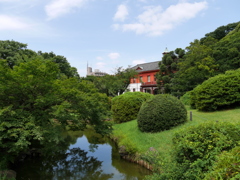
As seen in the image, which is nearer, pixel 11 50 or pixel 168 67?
pixel 11 50

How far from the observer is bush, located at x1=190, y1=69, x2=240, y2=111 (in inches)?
401

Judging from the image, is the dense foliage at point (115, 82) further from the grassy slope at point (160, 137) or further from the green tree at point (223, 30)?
the grassy slope at point (160, 137)

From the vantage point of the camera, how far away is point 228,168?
219cm

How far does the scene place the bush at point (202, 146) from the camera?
3359 mm

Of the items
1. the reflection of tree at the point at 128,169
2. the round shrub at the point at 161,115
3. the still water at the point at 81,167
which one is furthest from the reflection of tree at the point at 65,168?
the round shrub at the point at 161,115

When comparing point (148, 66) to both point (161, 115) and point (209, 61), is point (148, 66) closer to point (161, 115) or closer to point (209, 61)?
point (209, 61)

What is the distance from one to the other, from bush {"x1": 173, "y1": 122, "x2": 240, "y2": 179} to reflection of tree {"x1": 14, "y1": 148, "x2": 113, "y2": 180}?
413cm

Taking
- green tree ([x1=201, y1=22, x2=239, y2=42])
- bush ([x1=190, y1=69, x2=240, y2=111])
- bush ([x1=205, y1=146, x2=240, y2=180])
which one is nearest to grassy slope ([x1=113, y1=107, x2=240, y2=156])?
bush ([x1=190, y1=69, x2=240, y2=111])

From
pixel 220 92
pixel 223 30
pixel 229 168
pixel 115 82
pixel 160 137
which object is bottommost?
pixel 160 137

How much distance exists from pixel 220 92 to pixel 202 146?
26.3ft

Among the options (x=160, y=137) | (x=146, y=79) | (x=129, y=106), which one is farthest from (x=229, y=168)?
(x=146, y=79)

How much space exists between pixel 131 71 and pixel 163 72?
6057mm

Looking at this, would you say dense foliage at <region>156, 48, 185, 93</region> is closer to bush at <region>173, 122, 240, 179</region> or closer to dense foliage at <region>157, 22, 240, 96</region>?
dense foliage at <region>157, 22, 240, 96</region>

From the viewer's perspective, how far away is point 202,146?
3.62 m
